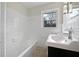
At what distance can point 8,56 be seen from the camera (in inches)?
57.6

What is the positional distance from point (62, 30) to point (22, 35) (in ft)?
1.60

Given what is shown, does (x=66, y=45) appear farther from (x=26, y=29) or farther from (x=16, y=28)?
(x=16, y=28)

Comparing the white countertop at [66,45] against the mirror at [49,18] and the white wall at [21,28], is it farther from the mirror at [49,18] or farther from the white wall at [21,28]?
the mirror at [49,18]

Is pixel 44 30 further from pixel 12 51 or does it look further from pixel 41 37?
pixel 12 51

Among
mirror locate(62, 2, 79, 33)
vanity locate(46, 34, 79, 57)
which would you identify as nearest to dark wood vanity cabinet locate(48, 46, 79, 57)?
vanity locate(46, 34, 79, 57)

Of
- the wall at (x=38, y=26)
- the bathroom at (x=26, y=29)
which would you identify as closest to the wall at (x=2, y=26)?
the bathroom at (x=26, y=29)

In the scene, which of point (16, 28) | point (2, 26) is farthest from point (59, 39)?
point (2, 26)

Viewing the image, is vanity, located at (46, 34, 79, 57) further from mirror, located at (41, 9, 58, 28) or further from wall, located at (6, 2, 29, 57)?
Answer: wall, located at (6, 2, 29, 57)

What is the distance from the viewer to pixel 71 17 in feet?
4.69

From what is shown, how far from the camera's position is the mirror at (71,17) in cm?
141

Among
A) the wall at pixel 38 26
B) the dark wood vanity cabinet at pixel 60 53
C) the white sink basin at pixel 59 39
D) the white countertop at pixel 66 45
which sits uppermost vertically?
the wall at pixel 38 26

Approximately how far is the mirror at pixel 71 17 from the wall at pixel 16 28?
1.52ft

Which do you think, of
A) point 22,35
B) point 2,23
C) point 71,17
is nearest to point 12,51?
point 22,35

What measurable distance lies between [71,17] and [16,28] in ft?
2.22
